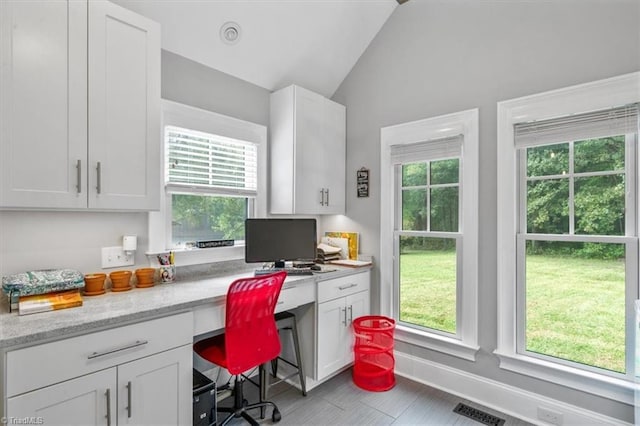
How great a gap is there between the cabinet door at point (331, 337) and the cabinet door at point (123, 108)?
146 centimetres

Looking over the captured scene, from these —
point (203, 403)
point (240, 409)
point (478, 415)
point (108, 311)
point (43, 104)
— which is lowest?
point (478, 415)

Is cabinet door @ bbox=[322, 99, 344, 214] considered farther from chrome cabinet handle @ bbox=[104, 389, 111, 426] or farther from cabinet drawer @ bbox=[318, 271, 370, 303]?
chrome cabinet handle @ bbox=[104, 389, 111, 426]

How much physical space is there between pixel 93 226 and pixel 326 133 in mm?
1969

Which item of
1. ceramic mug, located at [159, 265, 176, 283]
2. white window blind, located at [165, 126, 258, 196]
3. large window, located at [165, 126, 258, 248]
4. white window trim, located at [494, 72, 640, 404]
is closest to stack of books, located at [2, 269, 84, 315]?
ceramic mug, located at [159, 265, 176, 283]

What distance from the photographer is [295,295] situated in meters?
2.39

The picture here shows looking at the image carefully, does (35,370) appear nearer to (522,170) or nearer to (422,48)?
(522,170)

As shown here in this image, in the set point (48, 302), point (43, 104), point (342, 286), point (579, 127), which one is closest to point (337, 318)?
point (342, 286)

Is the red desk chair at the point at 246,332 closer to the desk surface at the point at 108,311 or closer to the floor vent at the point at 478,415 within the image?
the desk surface at the point at 108,311

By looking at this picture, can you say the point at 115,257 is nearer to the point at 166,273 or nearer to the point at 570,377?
the point at 166,273

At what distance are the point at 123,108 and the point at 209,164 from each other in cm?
84

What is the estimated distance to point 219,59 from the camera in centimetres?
258

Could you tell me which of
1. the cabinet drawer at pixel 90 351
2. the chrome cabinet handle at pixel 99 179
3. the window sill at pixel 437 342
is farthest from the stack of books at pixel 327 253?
the chrome cabinet handle at pixel 99 179

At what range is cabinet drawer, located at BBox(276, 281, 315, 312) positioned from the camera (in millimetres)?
2303

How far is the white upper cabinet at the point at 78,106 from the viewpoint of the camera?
59.7 inches
